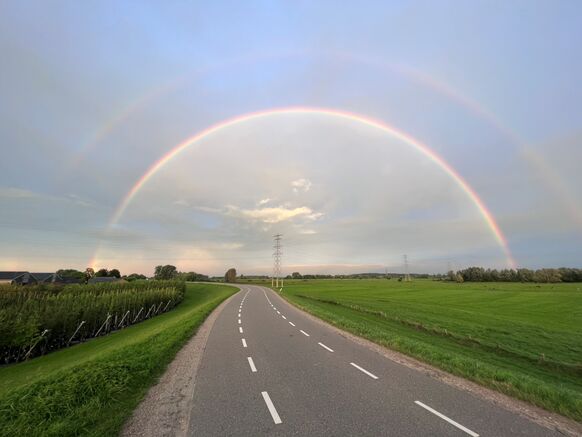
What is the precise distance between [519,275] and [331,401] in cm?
19790

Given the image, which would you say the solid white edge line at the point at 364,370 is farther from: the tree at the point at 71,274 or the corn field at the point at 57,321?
the tree at the point at 71,274

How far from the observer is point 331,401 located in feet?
24.3

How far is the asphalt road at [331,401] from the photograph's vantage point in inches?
235

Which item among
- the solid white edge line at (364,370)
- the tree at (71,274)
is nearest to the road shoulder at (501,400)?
the solid white edge line at (364,370)

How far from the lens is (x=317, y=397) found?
7.66 meters

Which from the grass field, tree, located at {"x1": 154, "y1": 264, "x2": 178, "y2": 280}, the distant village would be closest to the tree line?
the grass field

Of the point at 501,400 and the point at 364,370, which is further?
the point at 364,370

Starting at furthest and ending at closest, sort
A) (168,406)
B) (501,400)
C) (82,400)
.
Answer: (501,400) < (82,400) < (168,406)

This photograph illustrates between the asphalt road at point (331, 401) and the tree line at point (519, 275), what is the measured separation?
7151 inches

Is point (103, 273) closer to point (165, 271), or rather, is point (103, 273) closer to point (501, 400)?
point (165, 271)

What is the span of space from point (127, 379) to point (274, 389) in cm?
409

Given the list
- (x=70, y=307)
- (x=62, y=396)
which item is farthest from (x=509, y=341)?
(x=70, y=307)

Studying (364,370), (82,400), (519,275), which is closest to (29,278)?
(82,400)

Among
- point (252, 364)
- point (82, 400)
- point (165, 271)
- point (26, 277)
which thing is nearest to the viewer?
point (82, 400)
